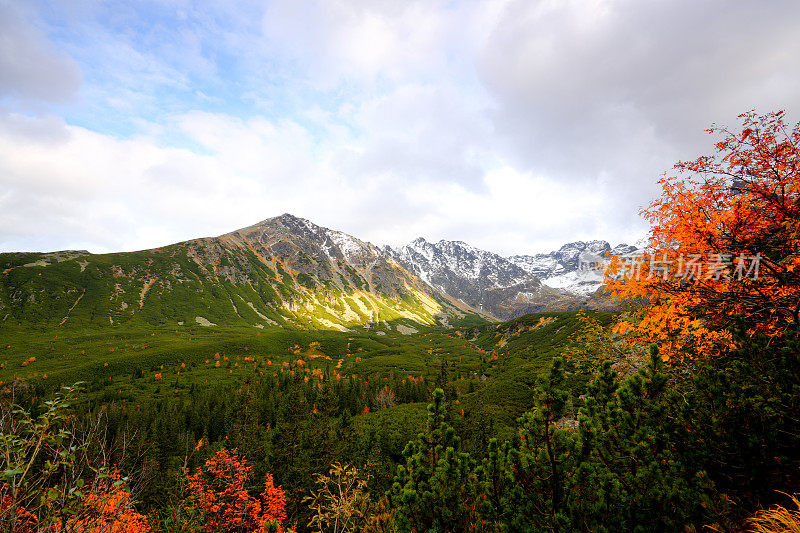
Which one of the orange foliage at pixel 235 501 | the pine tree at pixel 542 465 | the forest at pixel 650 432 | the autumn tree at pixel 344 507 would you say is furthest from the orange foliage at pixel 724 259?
the orange foliage at pixel 235 501

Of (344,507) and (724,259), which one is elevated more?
(724,259)

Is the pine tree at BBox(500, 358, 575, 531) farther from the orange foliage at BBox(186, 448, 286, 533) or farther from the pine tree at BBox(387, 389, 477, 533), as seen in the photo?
the orange foliage at BBox(186, 448, 286, 533)

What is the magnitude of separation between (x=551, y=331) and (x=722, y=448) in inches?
5140

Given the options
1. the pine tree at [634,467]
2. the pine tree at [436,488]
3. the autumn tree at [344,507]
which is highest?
the pine tree at [634,467]

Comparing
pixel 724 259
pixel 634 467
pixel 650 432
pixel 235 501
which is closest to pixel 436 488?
pixel 634 467

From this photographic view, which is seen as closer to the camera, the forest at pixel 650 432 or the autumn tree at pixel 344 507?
the forest at pixel 650 432

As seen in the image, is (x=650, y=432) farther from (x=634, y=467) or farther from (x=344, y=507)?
(x=344, y=507)

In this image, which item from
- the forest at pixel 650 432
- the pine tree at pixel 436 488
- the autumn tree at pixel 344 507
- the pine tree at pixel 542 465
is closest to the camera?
the forest at pixel 650 432

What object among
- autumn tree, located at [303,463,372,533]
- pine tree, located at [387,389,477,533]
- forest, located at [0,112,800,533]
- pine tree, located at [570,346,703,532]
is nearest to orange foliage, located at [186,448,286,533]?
forest, located at [0,112,800,533]

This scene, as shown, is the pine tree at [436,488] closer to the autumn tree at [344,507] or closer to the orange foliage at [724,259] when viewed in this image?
the autumn tree at [344,507]

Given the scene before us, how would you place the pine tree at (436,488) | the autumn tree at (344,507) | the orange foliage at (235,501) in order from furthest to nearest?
the orange foliage at (235,501)
the autumn tree at (344,507)
the pine tree at (436,488)

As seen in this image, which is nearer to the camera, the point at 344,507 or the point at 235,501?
the point at 344,507

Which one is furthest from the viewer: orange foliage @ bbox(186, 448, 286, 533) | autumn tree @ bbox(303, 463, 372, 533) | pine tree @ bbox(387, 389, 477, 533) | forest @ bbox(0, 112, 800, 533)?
orange foliage @ bbox(186, 448, 286, 533)

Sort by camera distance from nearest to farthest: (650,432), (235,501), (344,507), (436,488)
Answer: (650,432)
(436,488)
(344,507)
(235,501)
